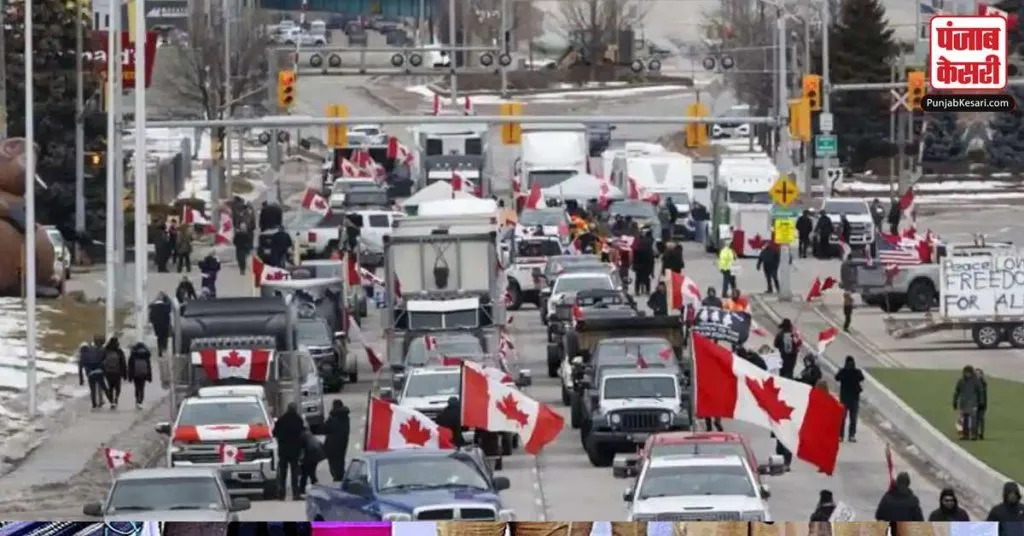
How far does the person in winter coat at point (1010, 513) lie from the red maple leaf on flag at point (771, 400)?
22.6 ft

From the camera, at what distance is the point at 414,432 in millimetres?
39125

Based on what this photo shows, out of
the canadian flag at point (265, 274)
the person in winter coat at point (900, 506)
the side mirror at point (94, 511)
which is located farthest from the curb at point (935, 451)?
the canadian flag at point (265, 274)

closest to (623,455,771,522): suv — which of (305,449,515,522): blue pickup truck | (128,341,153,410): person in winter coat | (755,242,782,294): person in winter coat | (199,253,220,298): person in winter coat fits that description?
(305,449,515,522): blue pickup truck

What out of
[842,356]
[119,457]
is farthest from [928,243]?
[119,457]

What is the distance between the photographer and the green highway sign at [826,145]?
53.9 m

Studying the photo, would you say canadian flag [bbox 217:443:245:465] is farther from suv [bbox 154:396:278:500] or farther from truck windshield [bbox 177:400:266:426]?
truck windshield [bbox 177:400:266:426]

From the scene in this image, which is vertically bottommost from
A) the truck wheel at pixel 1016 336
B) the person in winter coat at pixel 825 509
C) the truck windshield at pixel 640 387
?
the person in winter coat at pixel 825 509

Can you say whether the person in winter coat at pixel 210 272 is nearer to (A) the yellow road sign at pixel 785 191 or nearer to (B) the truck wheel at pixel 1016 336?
(A) the yellow road sign at pixel 785 191

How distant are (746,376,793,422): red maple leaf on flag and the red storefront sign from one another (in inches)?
772

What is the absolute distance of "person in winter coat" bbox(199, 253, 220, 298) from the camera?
5516 cm

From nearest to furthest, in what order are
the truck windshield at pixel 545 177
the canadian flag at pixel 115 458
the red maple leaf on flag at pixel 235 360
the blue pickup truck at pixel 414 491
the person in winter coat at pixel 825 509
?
1. the person in winter coat at pixel 825 509
2. the blue pickup truck at pixel 414 491
3. the canadian flag at pixel 115 458
4. the red maple leaf on flag at pixel 235 360
5. the truck windshield at pixel 545 177

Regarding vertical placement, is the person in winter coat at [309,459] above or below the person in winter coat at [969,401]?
below

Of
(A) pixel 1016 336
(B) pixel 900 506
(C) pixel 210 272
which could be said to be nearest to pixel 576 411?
(A) pixel 1016 336

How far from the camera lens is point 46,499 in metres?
38.9
